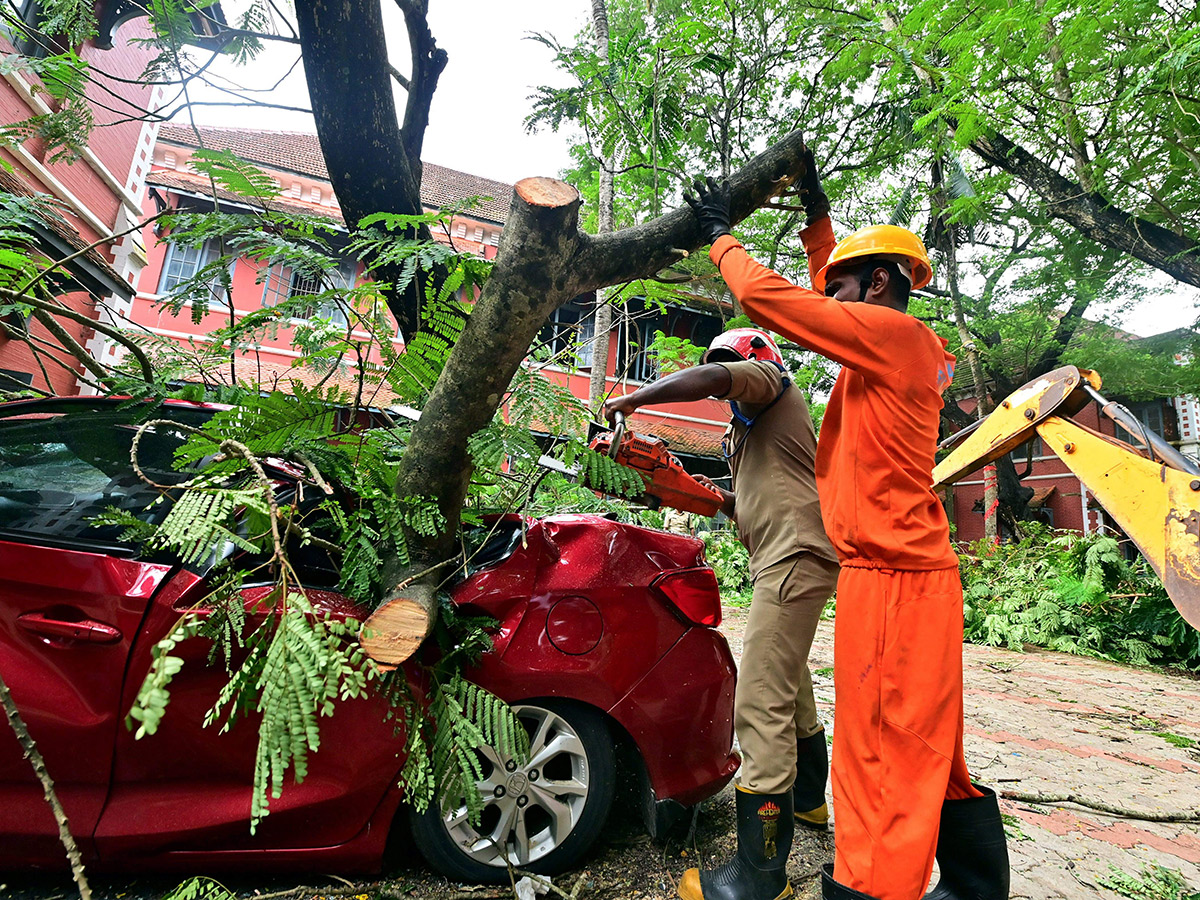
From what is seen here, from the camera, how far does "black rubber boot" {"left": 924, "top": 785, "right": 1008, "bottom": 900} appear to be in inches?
74.0

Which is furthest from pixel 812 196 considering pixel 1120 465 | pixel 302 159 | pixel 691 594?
pixel 302 159

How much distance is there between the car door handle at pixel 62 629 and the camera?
1838 millimetres

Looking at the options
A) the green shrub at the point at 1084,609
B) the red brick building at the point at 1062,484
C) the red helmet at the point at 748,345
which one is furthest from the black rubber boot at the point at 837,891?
the red brick building at the point at 1062,484

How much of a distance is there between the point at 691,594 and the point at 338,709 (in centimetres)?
124

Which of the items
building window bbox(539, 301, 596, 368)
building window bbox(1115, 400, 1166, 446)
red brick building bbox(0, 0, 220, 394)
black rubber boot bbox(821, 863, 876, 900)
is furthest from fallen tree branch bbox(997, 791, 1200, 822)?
building window bbox(1115, 400, 1166, 446)

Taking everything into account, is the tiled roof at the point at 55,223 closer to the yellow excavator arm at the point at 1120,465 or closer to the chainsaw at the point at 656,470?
the chainsaw at the point at 656,470

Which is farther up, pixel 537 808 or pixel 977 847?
pixel 977 847

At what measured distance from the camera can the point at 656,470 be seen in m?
2.51

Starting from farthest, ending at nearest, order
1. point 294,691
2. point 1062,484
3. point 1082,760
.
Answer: point 1062,484
point 1082,760
point 294,691

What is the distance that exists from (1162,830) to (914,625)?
2.40m

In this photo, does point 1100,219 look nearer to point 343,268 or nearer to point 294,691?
point 294,691

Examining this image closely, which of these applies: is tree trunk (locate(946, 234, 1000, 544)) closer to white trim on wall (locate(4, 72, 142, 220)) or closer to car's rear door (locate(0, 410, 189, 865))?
car's rear door (locate(0, 410, 189, 865))

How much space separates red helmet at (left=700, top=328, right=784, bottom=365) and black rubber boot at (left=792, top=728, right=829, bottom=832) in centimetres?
155

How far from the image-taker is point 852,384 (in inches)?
79.6
